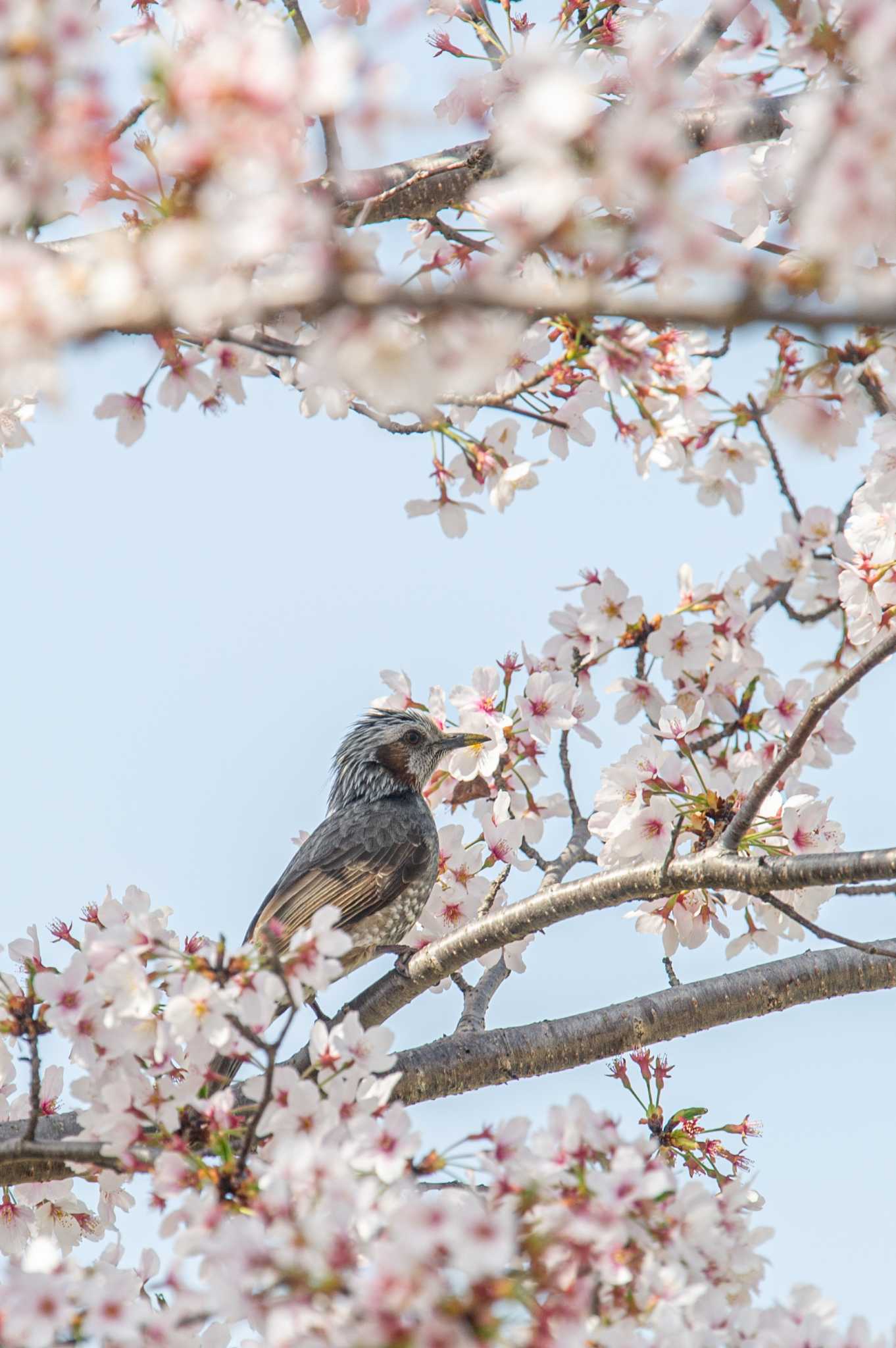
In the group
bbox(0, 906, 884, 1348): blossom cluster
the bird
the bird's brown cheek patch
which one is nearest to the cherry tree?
bbox(0, 906, 884, 1348): blossom cluster

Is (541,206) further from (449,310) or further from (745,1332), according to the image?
(745,1332)

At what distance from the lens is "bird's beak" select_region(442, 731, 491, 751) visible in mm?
5145

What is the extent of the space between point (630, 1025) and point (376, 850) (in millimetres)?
2290

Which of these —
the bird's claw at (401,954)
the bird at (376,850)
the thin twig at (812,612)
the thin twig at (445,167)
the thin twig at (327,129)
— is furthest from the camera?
the bird at (376,850)

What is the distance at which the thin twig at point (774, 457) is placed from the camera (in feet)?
16.8

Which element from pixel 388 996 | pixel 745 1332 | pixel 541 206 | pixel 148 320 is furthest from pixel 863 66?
pixel 388 996

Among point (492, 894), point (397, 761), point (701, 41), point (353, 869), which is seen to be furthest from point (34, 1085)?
point (397, 761)

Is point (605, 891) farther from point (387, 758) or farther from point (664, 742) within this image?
point (387, 758)

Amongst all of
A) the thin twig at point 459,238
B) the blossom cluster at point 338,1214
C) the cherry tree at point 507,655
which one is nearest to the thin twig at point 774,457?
the cherry tree at point 507,655

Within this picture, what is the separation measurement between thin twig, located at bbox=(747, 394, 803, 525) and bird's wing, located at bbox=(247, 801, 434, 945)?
2.36 m

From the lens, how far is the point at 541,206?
2.09 metres

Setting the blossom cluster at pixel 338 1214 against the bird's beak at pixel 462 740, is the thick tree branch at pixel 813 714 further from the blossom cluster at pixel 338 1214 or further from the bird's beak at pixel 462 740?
the bird's beak at pixel 462 740

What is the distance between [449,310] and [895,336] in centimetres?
Answer: 256

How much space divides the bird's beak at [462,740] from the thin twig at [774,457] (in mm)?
1636
